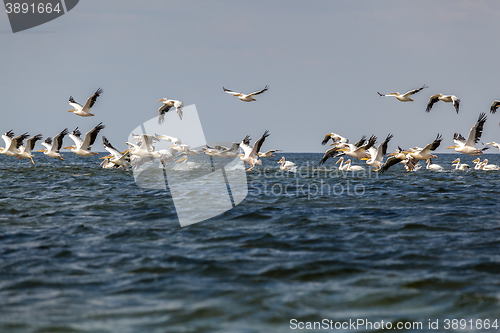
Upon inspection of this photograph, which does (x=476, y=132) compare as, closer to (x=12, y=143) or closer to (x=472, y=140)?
(x=472, y=140)

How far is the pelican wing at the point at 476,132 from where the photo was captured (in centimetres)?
1742

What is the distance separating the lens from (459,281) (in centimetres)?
633

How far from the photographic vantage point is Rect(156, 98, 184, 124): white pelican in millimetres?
21102

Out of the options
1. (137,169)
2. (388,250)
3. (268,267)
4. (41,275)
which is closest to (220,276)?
(268,267)

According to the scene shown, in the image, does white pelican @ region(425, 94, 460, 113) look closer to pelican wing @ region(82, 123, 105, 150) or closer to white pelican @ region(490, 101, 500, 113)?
white pelican @ region(490, 101, 500, 113)

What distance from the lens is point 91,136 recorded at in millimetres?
19688

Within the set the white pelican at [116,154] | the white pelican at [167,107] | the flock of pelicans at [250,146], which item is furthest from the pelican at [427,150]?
the white pelican at [116,154]

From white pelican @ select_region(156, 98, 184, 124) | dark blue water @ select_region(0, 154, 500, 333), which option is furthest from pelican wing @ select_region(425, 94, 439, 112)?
white pelican @ select_region(156, 98, 184, 124)

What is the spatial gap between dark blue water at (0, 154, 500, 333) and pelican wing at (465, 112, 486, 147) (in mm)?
5749

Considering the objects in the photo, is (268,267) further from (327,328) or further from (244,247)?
(327,328)

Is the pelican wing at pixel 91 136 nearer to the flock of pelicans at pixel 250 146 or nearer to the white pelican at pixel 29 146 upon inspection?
the flock of pelicans at pixel 250 146

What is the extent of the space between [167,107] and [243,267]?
643 inches

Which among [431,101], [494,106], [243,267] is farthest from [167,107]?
[243,267]

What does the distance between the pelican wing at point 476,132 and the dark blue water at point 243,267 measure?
5.75 meters
